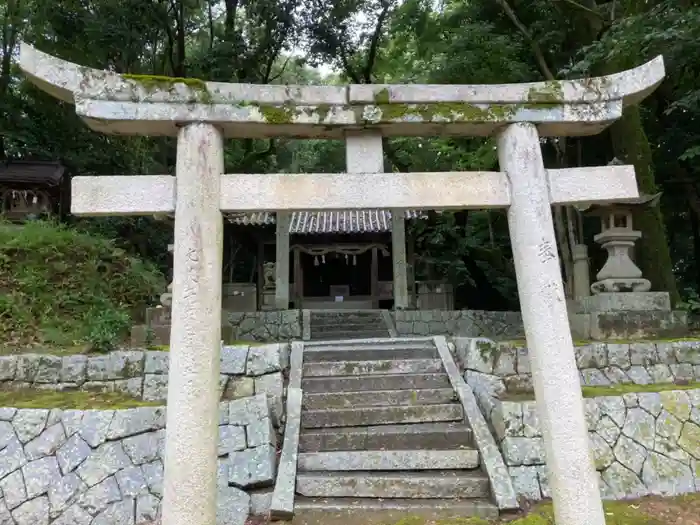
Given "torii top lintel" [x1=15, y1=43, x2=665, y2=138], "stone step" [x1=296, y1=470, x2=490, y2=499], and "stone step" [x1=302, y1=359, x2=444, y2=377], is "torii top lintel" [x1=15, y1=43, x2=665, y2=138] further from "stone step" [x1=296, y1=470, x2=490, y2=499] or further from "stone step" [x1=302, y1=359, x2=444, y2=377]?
"stone step" [x1=302, y1=359, x2=444, y2=377]

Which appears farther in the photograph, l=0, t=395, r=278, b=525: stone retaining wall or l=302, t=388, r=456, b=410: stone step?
l=302, t=388, r=456, b=410: stone step

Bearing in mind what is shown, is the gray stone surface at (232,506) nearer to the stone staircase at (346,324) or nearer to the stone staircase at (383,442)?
the stone staircase at (383,442)

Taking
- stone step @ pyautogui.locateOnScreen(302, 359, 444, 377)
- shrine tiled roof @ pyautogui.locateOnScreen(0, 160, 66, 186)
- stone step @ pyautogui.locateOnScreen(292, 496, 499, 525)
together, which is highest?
shrine tiled roof @ pyautogui.locateOnScreen(0, 160, 66, 186)

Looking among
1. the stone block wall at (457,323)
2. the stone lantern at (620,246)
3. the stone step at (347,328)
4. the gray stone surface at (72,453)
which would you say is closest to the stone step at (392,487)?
the gray stone surface at (72,453)

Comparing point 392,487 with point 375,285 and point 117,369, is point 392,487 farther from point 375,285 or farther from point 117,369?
point 375,285

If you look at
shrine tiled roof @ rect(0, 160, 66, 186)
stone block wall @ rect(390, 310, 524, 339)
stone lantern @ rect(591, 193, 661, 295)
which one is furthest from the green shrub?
stone lantern @ rect(591, 193, 661, 295)

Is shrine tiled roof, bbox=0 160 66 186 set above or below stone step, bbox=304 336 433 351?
above

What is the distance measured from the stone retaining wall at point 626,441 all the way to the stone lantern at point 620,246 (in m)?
3.21

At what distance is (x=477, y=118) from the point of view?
14.6 feet

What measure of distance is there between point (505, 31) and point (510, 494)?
43.1 feet

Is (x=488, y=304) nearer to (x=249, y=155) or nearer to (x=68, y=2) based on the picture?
(x=249, y=155)

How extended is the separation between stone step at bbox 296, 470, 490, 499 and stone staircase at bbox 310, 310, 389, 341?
8671mm

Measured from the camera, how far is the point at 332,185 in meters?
4.30

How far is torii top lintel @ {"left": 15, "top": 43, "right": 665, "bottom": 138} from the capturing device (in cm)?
407
